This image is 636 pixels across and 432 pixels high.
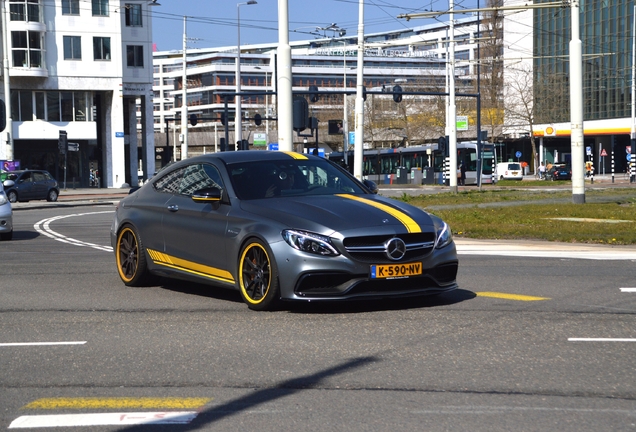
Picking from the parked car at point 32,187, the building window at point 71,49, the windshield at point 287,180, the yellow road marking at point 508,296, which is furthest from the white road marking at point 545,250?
the building window at point 71,49

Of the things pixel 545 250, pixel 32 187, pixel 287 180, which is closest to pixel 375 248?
pixel 287 180

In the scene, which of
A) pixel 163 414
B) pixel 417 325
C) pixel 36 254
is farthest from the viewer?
pixel 36 254

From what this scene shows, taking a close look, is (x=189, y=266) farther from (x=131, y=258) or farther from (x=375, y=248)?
(x=375, y=248)

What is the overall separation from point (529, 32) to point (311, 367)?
301 feet

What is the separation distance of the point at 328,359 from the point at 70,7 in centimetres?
6193

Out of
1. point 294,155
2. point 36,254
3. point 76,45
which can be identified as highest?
point 76,45

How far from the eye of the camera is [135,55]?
68.0 m

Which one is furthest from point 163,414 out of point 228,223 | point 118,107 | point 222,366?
point 118,107

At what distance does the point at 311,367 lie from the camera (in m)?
6.37

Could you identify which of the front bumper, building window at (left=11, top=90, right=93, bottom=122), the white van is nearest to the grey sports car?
the front bumper

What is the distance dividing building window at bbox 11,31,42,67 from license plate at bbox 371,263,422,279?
58.0 metres

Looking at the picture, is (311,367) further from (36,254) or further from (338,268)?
(36,254)

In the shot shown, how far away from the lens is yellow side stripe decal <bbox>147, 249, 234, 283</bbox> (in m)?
9.34

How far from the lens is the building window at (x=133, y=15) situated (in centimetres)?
6738
